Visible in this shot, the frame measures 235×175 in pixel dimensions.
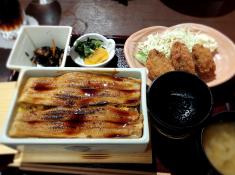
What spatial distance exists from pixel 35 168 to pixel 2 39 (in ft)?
2.93

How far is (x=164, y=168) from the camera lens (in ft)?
4.01

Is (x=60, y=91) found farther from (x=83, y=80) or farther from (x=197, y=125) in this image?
(x=197, y=125)

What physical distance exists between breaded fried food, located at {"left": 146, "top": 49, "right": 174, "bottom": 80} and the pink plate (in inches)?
2.0

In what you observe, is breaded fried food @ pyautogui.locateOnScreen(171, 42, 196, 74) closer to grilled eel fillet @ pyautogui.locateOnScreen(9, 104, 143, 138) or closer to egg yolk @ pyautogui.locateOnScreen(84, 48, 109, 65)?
egg yolk @ pyautogui.locateOnScreen(84, 48, 109, 65)

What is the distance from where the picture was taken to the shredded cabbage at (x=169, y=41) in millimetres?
1593

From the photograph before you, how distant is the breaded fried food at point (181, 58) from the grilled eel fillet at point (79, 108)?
392 mm

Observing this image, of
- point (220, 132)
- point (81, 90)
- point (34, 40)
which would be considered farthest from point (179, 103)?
point (34, 40)

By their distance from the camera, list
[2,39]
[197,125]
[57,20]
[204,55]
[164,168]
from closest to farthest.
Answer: [197,125], [164,168], [204,55], [2,39], [57,20]

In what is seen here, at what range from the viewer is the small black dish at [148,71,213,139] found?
114 cm

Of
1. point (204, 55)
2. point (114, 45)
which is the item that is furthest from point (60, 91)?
point (204, 55)

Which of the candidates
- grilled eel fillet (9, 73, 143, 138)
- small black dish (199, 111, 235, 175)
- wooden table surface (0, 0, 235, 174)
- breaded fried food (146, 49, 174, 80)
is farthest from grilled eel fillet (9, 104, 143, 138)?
wooden table surface (0, 0, 235, 174)

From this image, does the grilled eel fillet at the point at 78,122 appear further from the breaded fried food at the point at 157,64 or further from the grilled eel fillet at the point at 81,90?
the breaded fried food at the point at 157,64

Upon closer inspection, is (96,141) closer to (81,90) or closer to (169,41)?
(81,90)

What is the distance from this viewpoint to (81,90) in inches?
45.6
